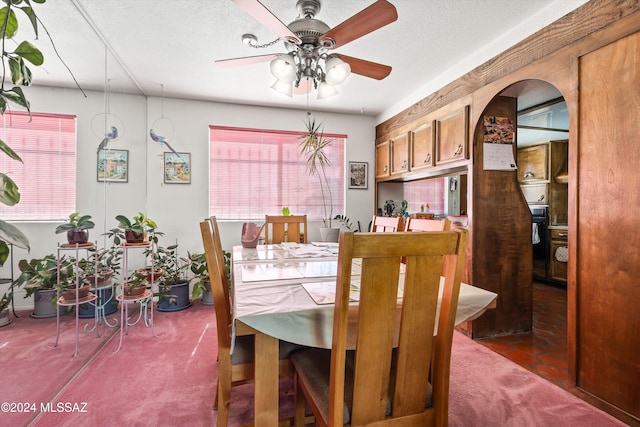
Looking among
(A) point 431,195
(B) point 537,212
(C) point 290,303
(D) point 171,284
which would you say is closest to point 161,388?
(C) point 290,303

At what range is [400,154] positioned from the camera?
3.68 metres

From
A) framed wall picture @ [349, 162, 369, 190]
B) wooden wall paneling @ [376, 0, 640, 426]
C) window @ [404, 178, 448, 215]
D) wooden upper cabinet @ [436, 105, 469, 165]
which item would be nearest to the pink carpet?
wooden wall paneling @ [376, 0, 640, 426]

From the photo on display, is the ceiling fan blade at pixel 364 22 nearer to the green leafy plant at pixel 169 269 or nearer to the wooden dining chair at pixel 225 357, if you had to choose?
the wooden dining chair at pixel 225 357

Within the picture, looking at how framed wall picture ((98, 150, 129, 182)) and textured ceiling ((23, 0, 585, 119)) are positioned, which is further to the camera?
framed wall picture ((98, 150, 129, 182))

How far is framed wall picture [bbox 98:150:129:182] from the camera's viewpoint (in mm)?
2627

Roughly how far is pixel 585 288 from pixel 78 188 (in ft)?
11.3

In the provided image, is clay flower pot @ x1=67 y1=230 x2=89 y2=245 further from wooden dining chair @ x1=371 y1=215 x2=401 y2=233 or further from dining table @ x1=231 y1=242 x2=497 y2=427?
wooden dining chair @ x1=371 y1=215 x2=401 y2=233

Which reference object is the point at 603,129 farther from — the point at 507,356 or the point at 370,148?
the point at 370,148

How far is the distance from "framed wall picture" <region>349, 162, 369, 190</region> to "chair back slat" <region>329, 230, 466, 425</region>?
132 inches

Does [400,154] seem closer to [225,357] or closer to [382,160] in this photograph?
[382,160]

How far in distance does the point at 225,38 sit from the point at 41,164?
1531mm

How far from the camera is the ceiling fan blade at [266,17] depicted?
1.37 m

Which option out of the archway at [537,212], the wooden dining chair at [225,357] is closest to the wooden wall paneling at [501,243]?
the archway at [537,212]

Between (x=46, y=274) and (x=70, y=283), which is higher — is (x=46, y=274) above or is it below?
above
